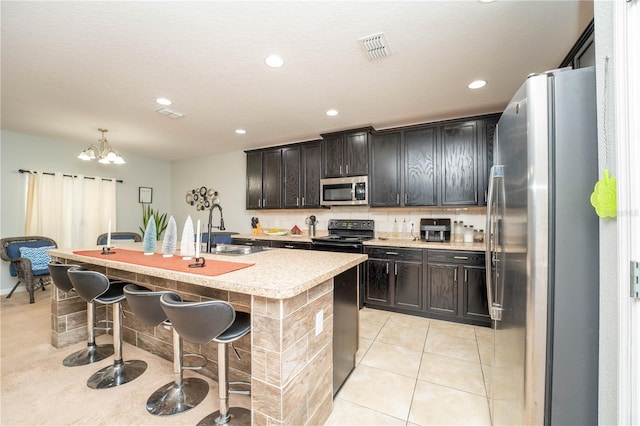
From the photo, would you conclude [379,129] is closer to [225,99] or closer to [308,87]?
[308,87]

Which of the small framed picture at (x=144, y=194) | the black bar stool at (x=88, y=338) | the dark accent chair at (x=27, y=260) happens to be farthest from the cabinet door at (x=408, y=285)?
the small framed picture at (x=144, y=194)

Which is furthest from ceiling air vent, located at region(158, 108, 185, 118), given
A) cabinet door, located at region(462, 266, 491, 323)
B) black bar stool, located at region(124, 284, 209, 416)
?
cabinet door, located at region(462, 266, 491, 323)

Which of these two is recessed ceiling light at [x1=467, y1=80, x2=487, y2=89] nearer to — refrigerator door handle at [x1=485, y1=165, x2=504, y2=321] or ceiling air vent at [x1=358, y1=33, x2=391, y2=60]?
ceiling air vent at [x1=358, y1=33, x2=391, y2=60]

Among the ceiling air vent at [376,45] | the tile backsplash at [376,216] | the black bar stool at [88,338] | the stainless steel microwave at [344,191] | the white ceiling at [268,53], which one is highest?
the white ceiling at [268,53]

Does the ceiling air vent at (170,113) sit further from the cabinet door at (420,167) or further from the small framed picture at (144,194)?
the small framed picture at (144,194)

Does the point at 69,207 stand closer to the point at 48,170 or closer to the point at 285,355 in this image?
the point at 48,170

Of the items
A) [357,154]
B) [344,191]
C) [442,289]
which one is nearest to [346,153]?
[357,154]

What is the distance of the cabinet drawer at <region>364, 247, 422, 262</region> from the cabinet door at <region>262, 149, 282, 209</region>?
6.18 ft

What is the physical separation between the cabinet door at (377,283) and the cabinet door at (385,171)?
0.85 m

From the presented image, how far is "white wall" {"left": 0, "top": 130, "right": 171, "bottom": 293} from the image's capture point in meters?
3.93

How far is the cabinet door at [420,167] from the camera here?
3.32 meters

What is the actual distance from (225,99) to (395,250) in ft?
8.92

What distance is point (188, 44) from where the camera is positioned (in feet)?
6.22

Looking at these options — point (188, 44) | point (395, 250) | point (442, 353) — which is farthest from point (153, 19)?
point (442, 353)
